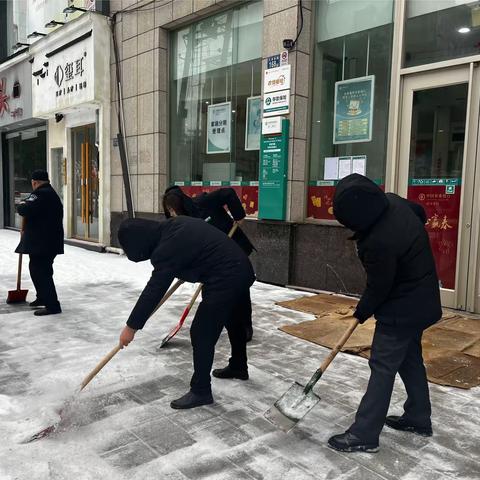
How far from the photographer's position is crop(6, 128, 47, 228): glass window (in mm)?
14202

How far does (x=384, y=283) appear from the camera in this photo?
263 centimetres

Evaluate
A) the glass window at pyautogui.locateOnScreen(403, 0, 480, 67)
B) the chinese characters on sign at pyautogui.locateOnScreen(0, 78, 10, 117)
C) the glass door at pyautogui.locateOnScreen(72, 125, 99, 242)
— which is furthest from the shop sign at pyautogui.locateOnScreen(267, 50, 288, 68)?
the chinese characters on sign at pyautogui.locateOnScreen(0, 78, 10, 117)

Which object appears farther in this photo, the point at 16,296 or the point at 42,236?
the point at 16,296

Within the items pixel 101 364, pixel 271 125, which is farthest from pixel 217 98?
pixel 101 364

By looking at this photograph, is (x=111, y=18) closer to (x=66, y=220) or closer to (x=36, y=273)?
(x=66, y=220)

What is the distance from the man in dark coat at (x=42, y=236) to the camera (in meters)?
5.60

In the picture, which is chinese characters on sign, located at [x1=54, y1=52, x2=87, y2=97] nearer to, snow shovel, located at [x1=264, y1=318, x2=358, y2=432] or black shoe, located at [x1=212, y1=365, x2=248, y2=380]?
black shoe, located at [x1=212, y1=365, x2=248, y2=380]

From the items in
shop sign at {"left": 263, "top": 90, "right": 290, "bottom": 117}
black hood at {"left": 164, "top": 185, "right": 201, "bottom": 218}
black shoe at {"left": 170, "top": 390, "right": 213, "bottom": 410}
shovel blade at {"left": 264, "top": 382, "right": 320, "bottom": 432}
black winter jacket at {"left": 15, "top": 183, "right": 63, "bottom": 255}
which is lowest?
black shoe at {"left": 170, "top": 390, "right": 213, "bottom": 410}

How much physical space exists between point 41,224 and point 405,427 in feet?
14.3

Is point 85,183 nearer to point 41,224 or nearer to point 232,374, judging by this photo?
point 41,224

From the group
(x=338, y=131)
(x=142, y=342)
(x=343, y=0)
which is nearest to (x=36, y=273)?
(x=142, y=342)

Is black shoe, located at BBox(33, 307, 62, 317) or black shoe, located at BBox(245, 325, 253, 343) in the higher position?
black shoe, located at BBox(245, 325, 253, 343)

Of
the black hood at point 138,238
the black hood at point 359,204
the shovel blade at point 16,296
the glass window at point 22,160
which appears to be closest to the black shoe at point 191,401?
the black hood at point 138,238

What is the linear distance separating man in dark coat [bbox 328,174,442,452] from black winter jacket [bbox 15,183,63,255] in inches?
155
